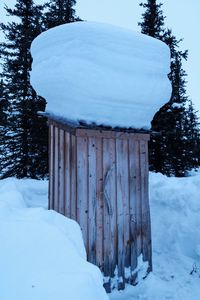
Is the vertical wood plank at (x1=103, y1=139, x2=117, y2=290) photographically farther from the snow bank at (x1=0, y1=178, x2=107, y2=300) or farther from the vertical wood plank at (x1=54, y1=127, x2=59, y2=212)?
the snow bank at (x1=0, y1=178, x2=107, y2=300)

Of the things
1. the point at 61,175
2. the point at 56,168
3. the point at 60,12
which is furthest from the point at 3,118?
the point at 61,175

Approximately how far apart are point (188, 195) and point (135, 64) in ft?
11.6

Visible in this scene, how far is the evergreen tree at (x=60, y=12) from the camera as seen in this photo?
12.9 metres

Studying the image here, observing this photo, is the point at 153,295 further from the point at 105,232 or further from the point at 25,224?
the point at 25,224

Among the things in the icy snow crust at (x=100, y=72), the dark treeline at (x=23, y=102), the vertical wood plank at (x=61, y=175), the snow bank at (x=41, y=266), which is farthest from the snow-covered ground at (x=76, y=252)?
the dark treeline at (x=23, y=102)

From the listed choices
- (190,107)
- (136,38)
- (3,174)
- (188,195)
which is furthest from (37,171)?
(190,107)

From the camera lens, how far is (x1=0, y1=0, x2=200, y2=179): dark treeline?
11648 mm

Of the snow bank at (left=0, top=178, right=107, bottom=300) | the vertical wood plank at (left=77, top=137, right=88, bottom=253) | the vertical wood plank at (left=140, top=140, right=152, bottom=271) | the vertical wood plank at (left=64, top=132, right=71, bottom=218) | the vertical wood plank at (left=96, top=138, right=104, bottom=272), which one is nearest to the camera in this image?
the snow bank at (left=0, top=178, right=107, bottom=300)

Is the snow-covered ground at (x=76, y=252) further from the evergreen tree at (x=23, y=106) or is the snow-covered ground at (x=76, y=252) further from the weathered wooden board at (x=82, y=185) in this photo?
the evergreen tree at (x=23, y=106)

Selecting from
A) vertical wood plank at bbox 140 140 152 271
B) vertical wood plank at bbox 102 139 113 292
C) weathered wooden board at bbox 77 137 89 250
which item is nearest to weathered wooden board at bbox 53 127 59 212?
Result: weathered wooden board at bbox 77 137 89 250

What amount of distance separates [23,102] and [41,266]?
1069cm

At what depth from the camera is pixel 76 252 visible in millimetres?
2373

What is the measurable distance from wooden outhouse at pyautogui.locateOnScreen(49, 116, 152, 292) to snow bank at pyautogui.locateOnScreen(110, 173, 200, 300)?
0.33m

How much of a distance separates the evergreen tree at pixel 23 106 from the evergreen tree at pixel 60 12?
423mm
